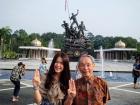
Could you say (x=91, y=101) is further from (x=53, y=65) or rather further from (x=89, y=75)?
(x=53, y=65)

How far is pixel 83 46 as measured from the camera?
A: 4384cm

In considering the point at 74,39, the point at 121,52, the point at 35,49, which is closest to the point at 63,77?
the point at 74,39

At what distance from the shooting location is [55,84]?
383 cm

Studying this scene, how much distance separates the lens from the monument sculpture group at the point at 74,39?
43.2 metres

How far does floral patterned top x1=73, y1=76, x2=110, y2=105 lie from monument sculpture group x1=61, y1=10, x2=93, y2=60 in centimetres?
3925

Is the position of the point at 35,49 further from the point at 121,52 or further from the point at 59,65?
the point at 59,65

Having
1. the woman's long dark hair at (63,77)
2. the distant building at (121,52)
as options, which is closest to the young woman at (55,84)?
the woman's long dark hair at (63,77)

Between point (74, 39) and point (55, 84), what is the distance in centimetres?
3957

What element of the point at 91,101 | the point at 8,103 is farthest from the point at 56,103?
the point at 8,103

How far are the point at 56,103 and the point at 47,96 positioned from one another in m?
0.13

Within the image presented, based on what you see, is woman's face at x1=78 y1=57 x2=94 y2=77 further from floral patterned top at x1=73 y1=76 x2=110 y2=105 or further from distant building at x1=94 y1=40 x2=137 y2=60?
distant building at x1=94 y1=40 x2=137 y2=60

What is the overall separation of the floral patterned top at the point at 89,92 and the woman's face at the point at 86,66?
64 millimetres

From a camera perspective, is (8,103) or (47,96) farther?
(8,103)

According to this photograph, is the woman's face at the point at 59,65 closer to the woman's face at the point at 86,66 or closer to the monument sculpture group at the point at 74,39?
the woman's face at the point at 86,66
